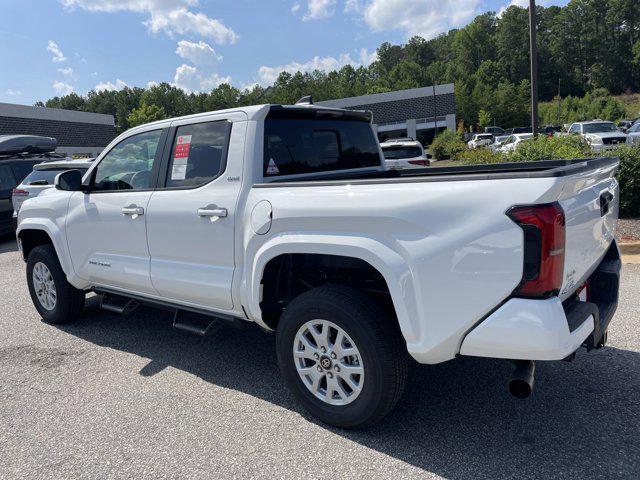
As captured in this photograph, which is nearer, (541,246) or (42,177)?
(541,246)

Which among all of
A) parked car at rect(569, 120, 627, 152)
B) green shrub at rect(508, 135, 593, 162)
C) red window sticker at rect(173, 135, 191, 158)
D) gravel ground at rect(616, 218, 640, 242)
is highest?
red window sticker at rect(173, 135, 191, 158)

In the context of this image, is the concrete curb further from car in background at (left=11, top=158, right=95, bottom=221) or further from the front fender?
car in background at (left=11, top=158, right=95, bottom=221)

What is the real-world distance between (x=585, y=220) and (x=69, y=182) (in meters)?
4.12

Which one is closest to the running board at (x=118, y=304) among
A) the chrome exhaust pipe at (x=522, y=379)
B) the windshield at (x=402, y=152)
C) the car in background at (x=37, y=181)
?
the chrome exhaust pipe at (x=522, y=379)

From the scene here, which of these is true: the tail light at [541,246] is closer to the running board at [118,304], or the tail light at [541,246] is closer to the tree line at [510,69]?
the running board at [118,304]

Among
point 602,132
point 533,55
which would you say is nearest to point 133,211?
point 533,55

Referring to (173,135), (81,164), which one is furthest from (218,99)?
(173,135)

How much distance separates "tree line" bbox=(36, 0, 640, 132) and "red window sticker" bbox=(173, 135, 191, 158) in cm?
9566

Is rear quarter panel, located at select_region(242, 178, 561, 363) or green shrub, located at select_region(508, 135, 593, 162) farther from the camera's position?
green shrub, located at select_region(508, 135, 593, 162)

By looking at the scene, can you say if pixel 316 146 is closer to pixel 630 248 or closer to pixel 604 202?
pixel 604 202

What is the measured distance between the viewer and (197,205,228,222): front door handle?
3.44m

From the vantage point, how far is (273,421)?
3.27m

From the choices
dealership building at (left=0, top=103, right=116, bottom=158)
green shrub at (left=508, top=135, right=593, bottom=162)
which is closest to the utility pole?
green shrub at (left=508, top=135, right=593, bottom=162)

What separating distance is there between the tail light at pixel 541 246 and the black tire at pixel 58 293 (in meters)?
4.44
